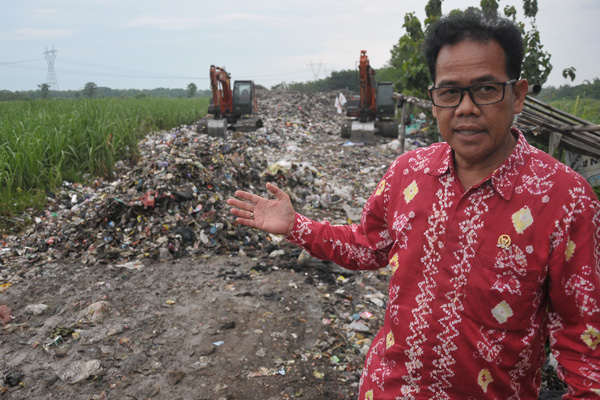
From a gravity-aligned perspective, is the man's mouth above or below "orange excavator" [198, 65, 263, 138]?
below

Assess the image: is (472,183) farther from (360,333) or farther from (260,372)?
(360,333)

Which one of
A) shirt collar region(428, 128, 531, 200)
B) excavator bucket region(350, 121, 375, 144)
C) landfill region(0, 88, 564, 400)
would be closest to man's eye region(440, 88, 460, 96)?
shirt collar region(428, 128, 531, 200)

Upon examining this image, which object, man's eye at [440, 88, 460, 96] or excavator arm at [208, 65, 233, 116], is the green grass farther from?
man's eye at [440, 88, 460, 96]

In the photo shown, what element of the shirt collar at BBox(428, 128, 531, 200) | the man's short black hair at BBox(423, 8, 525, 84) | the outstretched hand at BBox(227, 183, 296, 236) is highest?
the man's short black hair at BBox(423, 8, 525, 84)

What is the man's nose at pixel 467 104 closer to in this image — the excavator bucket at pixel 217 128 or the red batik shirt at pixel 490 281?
the red batik shirt at pixel 490 281

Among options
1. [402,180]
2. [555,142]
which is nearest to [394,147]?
[555,142]

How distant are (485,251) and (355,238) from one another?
477 mm

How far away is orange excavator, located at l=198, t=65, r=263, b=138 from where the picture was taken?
1261 centimetres

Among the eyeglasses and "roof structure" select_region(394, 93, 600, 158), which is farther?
"roof structure" select_region(394, 93, 600, 158)

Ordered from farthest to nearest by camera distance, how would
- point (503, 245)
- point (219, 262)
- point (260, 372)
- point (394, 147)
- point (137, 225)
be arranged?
point (394, 147)
point (137, 225)
point (219, 262)
point (260, 372)
point (503, 245)

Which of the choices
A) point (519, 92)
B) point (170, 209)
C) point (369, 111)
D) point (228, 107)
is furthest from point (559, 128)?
point (228, 107)

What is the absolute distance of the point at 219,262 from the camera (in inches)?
177

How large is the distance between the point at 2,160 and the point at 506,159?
6.56 metres

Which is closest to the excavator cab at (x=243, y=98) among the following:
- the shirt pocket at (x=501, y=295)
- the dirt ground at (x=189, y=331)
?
the dirt ground at (x=189, y=331)
